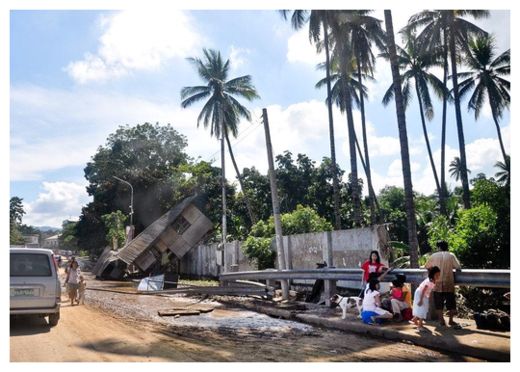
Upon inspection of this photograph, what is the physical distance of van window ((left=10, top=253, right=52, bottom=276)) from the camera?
923 centimetres

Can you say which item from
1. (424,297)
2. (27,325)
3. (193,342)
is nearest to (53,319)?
(27,325)

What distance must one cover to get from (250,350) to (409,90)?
111ft

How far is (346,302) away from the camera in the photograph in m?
9.52

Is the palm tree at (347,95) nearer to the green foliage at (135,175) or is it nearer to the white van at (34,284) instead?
the white van at (34,284)

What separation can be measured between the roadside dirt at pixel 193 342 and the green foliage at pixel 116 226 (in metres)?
32.2

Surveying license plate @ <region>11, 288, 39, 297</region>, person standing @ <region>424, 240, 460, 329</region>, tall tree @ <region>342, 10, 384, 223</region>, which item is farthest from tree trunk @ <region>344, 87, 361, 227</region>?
license plate @ <region>11, 288, 39, 297</region>

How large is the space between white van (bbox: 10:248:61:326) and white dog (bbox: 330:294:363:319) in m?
5.68

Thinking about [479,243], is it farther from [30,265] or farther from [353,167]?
[30,265]

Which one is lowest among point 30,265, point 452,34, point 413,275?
point 413,275

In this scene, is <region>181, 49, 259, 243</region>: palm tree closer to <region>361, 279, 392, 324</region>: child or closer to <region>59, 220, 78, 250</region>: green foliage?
<region>361, 279, 392, 324</region>: child

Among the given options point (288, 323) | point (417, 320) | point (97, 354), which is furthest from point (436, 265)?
point (97, 354)

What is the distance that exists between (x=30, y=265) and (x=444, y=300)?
7.88 meters

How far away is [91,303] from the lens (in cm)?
1473
